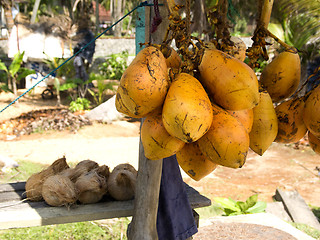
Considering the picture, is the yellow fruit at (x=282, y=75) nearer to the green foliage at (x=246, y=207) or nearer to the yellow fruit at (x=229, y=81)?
the yellow fruit at (x=229, y=81)

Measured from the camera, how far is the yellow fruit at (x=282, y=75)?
102 cm

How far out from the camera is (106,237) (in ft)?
12.0

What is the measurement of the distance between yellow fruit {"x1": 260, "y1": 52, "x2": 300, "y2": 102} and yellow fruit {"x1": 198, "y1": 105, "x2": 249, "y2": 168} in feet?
0.92

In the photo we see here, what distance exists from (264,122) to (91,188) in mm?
1497

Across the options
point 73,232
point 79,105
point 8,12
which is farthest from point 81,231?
point 8,12

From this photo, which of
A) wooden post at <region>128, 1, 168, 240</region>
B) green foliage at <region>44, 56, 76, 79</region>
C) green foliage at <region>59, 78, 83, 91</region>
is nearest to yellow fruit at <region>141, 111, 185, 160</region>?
wooden post at <region>128, 1, 168, 240</region>

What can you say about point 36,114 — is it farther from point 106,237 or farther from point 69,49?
point 106,237

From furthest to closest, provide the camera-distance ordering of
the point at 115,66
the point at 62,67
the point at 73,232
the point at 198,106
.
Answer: the point at 115,66 → the point at 62,67 → the point at 73,232 → the point at 198,106

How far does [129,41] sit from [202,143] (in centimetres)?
1663

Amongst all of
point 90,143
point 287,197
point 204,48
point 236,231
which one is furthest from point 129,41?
point 204,48

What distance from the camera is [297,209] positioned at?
177 inches

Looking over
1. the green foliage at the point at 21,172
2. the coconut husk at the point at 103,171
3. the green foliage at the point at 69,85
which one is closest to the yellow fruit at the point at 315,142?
the coconut husk at the point at 103,171

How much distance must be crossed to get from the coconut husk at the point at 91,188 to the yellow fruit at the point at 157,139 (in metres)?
1.41

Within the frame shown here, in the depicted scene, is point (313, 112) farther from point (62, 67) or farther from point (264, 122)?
point (62, 67)
